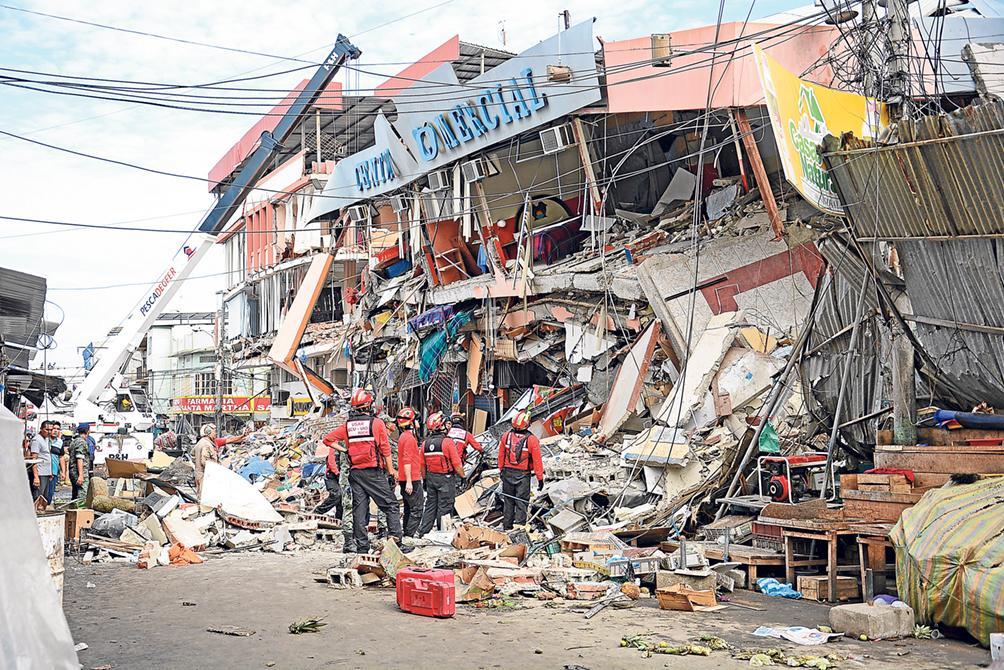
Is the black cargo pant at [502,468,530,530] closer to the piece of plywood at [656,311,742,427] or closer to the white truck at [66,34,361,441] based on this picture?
the piece of plywood at [656,311,742,427]

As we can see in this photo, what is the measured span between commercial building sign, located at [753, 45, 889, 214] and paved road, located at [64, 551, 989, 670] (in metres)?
4.32

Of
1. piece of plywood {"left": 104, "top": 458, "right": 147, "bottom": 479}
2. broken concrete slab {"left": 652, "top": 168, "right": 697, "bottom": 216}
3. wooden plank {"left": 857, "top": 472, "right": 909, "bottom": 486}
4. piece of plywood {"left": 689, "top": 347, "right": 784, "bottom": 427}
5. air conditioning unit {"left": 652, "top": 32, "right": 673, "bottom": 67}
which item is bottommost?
wooden plank {"left": 857, "top": 472, "right": 909, "bottom": 486}

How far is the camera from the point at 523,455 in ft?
43.9

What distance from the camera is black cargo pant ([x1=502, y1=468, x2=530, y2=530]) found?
43.8 ft

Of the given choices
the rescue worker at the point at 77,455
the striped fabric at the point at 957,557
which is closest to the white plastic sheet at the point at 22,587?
the striped fabric at the point at 957,557

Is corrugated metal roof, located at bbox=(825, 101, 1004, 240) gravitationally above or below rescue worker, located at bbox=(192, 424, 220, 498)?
above

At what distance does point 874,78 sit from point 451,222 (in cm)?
1401

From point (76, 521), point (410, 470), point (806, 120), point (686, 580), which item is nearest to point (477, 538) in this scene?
point (410, 470)

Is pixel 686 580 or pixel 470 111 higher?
pixel 470 111

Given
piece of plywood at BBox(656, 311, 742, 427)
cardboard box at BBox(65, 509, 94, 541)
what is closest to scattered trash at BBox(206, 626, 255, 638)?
cardboard box at BBox(65, 509, 94, 541)

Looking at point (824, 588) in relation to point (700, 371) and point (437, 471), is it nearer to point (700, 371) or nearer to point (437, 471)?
point (437, 471)

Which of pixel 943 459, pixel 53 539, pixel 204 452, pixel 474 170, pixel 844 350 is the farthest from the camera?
pixel 474 170

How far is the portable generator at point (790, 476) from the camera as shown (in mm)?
11148

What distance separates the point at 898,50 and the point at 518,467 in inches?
277
